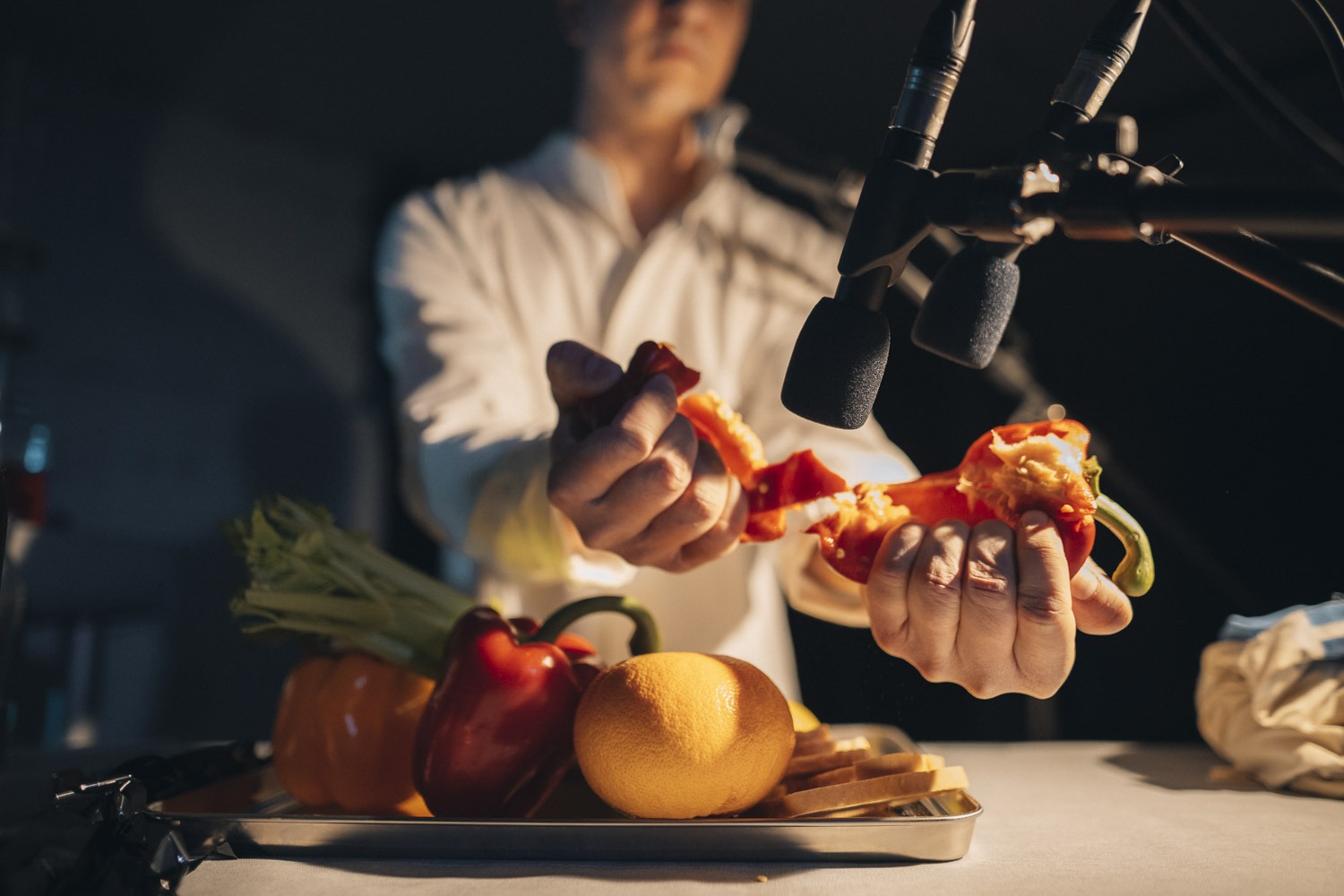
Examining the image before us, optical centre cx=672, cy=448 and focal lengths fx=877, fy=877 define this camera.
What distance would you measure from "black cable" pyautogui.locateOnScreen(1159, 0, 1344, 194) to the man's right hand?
0.32m

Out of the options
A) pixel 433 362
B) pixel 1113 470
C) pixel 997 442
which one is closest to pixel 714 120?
pixel 433 362

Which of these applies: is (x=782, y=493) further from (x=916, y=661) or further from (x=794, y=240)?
(x=794, y=240)

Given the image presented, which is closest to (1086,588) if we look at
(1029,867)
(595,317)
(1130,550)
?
(1130,550)

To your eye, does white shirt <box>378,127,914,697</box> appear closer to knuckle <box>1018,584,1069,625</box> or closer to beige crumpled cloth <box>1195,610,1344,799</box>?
beige crumpled cloth <box>1195,610,1344,799</box>

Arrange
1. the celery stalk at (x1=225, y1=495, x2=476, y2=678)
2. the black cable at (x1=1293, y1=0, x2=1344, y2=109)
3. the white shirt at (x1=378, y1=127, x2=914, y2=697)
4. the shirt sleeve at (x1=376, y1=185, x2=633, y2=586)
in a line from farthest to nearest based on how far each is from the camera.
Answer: the white shirt at (x1=378, y1=127, x2=914, y2=697)
the shirt sleeve at (x1=376, y1=185, x2=633, y2=586)
the celery stalk at (x1=225, y1=495, x2=476, y2=678)
the black cable at (x1=1293, y1=0, x2=1344, y2=109)

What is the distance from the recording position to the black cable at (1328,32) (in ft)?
1.30

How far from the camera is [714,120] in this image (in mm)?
1272

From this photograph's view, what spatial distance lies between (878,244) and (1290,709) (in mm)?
518

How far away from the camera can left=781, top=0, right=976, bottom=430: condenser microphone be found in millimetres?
389

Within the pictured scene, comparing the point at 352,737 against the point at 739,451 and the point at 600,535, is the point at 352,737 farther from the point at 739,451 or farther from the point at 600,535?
the point at 739,451

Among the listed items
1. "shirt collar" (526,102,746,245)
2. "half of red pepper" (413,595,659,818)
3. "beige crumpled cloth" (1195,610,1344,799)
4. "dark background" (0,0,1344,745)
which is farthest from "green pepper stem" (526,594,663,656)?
"shirt collar" (526,102,746,245)

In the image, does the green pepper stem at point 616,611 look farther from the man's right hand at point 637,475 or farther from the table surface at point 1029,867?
the table surface at point 1029,867

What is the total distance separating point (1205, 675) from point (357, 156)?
2.02 meters

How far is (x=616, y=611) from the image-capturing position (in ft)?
2.03
